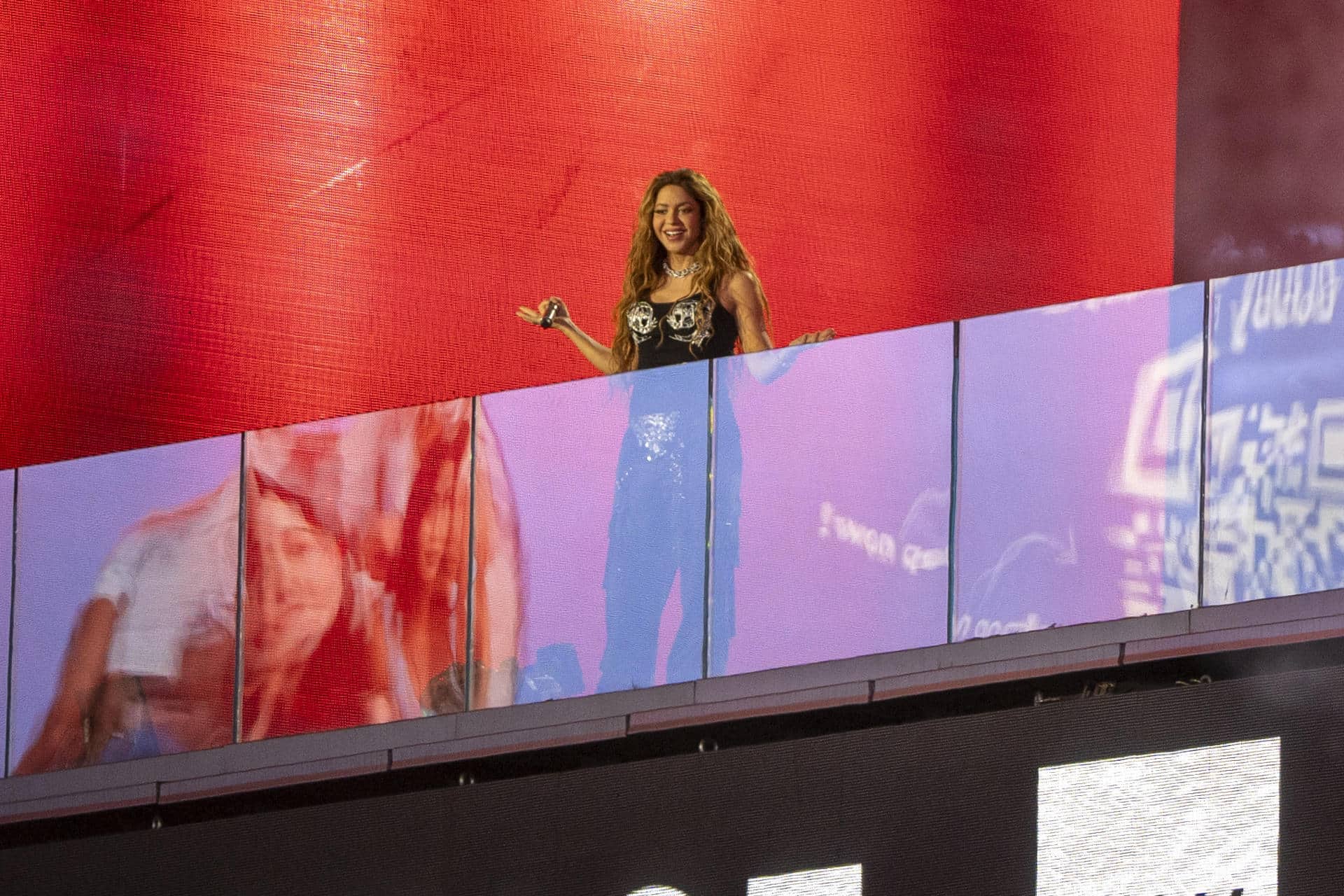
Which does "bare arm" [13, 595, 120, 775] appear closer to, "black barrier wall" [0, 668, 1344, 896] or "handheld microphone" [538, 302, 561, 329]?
"black barrier wall" [0, 668, 1344, 896]

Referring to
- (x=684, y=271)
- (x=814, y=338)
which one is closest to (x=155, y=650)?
(x=684, y=271)

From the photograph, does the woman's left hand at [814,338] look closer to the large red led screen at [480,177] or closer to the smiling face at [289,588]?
the smiling face at [289,588]

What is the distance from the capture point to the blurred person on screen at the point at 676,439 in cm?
431

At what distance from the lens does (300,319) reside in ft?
22.2

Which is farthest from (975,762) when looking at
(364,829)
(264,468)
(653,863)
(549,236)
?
(549,236)

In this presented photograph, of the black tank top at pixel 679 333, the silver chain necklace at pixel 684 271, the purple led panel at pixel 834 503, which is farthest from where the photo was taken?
the silver chain necklace at pixel 684 271

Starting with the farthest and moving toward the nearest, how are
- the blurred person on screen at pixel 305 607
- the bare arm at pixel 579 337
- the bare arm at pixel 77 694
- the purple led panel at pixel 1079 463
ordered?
the bare arm at pixel 579 337 < the bare arm at pixel 77 694 < the blurred person on screen at pixel 305 607 < the purple led panel at pixel 1079 463

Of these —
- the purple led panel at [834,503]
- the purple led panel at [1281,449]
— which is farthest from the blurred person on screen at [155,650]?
the purple led panel at [1281,449]

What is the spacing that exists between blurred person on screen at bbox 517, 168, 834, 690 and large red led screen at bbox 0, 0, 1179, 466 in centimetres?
219

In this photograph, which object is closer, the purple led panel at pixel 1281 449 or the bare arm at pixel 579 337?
the purple led panel at pixel 1281 449

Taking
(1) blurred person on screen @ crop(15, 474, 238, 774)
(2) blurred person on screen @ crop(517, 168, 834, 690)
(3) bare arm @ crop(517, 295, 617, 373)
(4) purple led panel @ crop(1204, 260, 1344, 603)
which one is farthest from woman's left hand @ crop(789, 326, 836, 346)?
(1) blurred person on screen @ crop(15, 474, 238, 774)

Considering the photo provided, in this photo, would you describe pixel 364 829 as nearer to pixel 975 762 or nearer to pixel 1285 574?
pixel 975 762

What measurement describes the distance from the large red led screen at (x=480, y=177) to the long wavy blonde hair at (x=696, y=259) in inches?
83.3

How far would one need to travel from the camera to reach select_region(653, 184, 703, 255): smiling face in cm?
485
